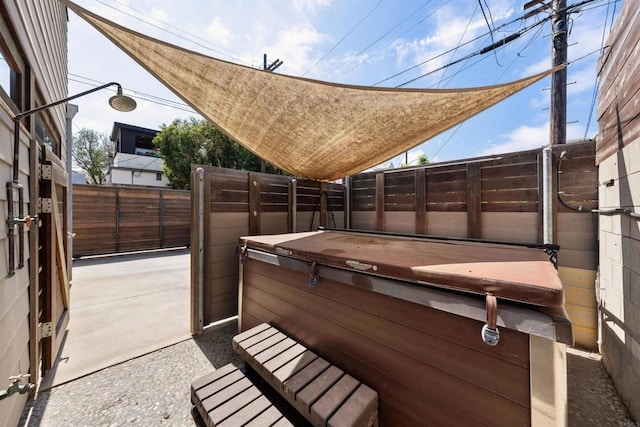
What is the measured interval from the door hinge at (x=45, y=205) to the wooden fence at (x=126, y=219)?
5530 mm

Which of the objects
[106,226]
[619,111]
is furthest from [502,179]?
[106,226]

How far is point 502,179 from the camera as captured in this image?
9.12ft

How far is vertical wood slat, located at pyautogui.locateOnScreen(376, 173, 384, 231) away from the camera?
147 inches

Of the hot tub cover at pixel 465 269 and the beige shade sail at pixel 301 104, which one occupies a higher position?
the beige shade sail at pixel 301 104

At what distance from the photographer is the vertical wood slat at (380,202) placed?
374 centimetres

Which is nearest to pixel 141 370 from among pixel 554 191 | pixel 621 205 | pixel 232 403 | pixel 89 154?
pixel 232 403

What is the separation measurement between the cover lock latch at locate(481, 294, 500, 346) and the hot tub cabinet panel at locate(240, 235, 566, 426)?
5cm

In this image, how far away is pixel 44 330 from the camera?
200 centimetres

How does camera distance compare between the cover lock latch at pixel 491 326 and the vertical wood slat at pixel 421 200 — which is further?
the vertical wood slat at pixel 421 200

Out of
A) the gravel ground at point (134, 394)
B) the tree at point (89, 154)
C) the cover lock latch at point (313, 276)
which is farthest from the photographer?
the tree at point (89, 154)

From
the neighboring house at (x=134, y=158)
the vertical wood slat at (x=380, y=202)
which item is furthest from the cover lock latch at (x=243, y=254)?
the neighboring house at (x=134, y=158)

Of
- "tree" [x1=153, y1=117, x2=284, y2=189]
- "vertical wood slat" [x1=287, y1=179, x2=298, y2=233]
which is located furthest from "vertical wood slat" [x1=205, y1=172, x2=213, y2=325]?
"tree" [x1=153, y1=117, x2=284, y2=189]

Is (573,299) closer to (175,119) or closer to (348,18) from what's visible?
(348,18)

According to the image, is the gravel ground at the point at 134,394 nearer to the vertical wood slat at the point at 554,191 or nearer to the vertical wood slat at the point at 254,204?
the vertical wood slat at the point at 254,204
